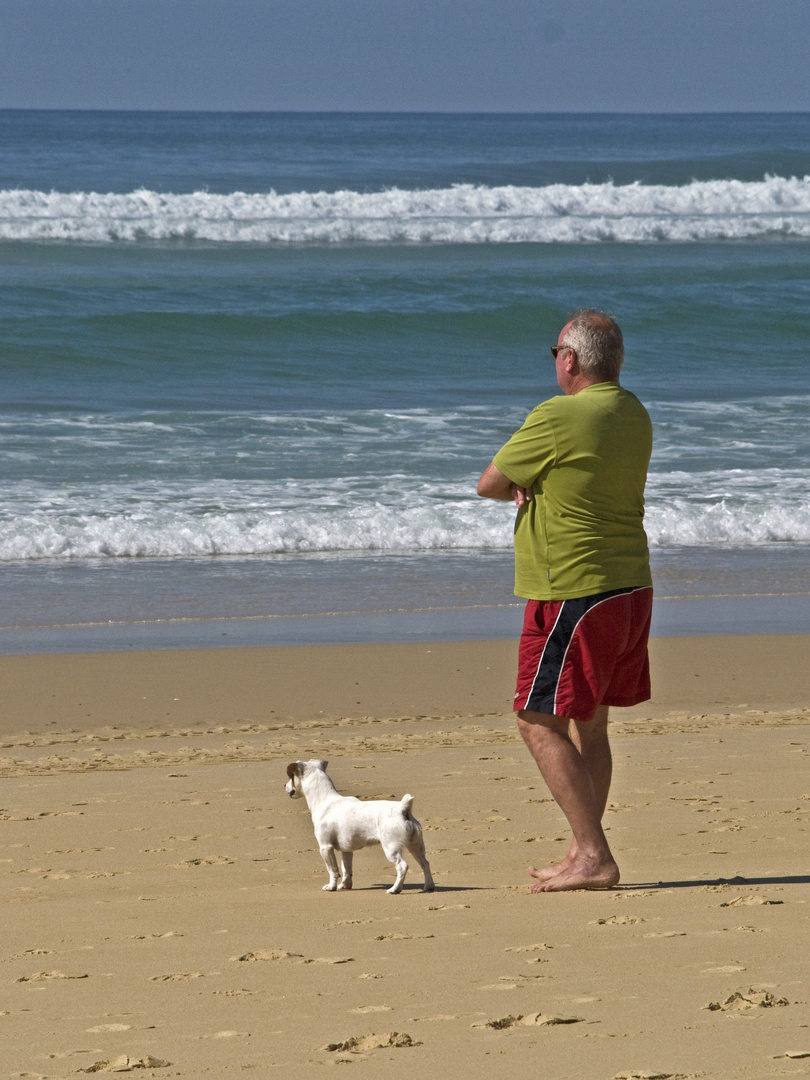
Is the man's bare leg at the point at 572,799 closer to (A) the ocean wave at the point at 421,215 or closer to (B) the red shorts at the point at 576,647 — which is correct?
(B) the red shorts at the point at 576,647

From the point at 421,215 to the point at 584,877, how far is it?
30285 millimetres

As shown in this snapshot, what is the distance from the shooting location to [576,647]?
143 inches

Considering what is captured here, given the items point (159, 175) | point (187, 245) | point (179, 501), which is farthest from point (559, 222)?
point (179, 501)

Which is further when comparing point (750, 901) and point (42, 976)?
point (750, 901)

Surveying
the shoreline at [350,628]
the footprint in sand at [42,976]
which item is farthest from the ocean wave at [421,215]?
the footprint in sand at [42,976]

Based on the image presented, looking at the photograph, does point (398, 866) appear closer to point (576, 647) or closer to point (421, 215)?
point (576, 647)

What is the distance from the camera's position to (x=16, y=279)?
23.2 meters

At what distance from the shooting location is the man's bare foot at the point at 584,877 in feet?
12.2

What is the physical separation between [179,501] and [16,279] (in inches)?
547

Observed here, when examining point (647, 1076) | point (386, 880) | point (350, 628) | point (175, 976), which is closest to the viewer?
point (647, 1076)

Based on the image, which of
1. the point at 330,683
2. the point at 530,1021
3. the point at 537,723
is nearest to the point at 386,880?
the point at 537,723

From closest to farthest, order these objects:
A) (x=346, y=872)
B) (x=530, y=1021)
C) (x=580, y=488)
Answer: (x=530, y=1021) < (x=580, y=488) < (x=346, y=872)

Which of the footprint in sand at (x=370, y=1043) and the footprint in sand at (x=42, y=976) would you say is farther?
the footprint in sand at (x=42, y=976)

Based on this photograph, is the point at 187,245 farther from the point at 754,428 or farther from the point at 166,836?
the point at 166,836
